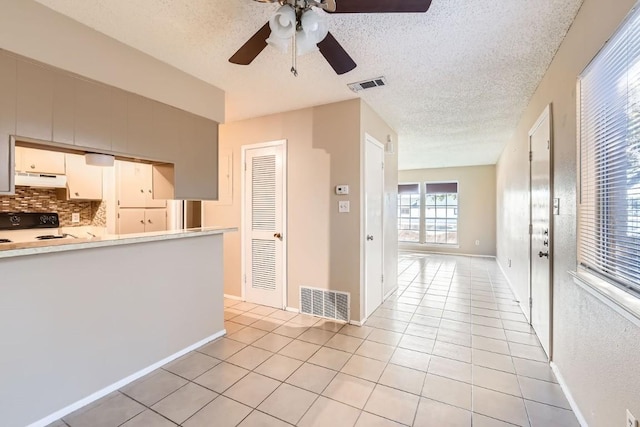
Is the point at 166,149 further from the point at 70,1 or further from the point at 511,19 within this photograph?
the point at 511,19

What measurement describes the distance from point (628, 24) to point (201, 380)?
3.15 meters

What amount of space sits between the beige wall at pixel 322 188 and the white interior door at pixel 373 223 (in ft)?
0.64

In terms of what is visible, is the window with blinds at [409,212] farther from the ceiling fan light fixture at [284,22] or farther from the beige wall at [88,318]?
the ceiling fan light fixture at [284,22]

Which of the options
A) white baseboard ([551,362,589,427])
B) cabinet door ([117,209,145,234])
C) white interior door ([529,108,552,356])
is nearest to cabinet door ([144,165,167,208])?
cabinet door ([117,209,145,234])

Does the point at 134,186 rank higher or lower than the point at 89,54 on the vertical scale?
lower

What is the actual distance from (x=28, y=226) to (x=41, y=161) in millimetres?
831

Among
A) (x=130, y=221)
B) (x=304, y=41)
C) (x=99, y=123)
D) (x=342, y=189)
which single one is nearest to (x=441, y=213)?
(x=342, y=189)

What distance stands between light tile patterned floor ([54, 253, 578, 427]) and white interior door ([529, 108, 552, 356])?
26 centimetres

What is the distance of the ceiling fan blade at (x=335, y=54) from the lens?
1623 millimetres

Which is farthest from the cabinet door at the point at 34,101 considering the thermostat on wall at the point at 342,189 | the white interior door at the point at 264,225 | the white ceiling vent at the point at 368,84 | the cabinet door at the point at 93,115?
the thermostat on wall at the point at 342,189

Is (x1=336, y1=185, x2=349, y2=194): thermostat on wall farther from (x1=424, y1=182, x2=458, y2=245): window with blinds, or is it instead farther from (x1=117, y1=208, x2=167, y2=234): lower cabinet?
(x1=424, y1=182, x2=458, y2=245): window with blinds

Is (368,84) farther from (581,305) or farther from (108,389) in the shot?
(108,389)

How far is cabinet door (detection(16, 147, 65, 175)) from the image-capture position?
3.46 meters

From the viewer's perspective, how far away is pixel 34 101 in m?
1.70
